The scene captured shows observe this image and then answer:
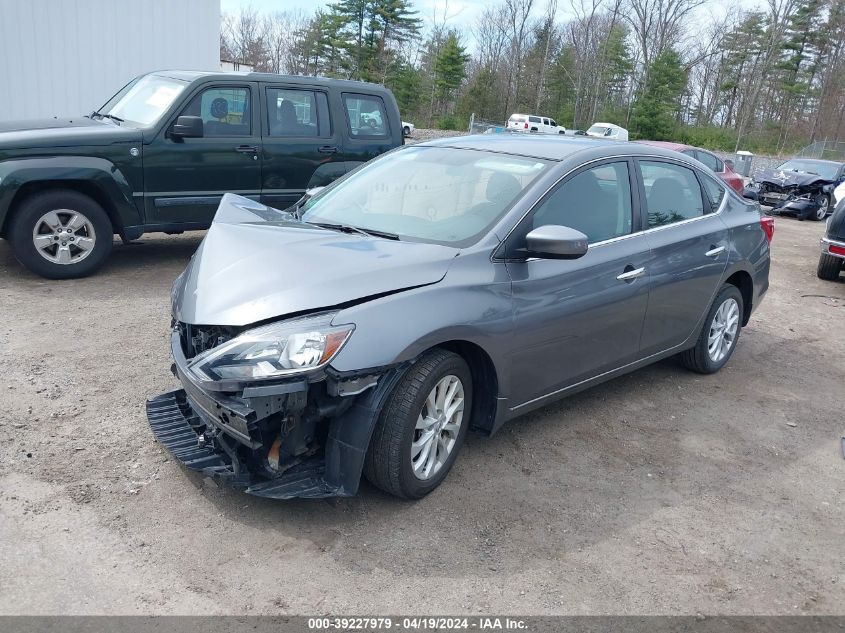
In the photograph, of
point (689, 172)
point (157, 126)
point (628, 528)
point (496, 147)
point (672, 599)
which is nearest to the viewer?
point (672, 599)

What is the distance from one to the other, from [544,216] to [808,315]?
215 inches

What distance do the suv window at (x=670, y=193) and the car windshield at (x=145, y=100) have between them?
485cm

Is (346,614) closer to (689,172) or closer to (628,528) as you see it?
(628,528)

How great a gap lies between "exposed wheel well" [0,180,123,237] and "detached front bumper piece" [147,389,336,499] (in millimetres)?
3832

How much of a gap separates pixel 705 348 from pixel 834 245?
5.15m

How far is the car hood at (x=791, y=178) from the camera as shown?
18.0 m

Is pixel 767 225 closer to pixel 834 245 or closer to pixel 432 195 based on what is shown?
pixel 432 195

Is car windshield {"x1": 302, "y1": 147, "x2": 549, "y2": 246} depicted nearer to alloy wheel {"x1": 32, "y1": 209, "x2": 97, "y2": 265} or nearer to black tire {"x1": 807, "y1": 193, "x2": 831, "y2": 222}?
alloy wheel {"x1": 32, "y1": 209, "x2": 97, "y2": 265}

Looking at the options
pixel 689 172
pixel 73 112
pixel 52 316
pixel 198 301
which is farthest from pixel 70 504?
pixel 73 112

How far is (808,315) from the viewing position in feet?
26.5

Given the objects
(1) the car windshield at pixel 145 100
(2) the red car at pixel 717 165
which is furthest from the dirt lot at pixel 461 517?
(2) the red car at pixel 717 165

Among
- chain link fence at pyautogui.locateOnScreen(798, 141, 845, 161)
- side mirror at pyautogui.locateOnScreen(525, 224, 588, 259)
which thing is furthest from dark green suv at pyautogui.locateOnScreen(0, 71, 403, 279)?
chain link fence at pyautogui.locateOnScreen(798, 141, 845, 161)

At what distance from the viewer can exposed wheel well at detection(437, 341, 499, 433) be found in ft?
11.9

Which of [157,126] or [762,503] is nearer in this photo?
[762,503]
